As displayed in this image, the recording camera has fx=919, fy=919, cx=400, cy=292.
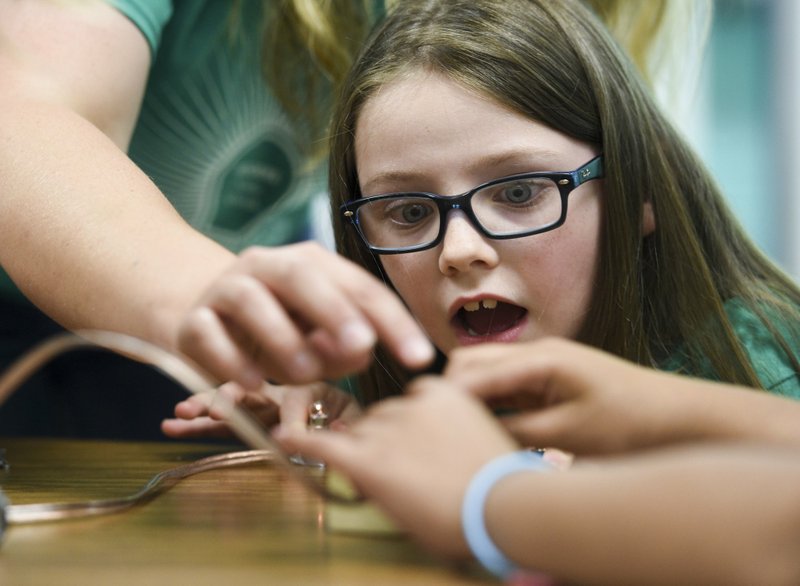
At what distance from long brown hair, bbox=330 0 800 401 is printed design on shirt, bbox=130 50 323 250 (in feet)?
0.67

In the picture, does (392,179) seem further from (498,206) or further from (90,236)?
(90,236)

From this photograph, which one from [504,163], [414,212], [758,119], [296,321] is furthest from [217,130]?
[758,119]

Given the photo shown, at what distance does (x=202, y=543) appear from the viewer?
1.75 feet

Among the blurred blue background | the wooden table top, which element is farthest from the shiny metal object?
the blurred blue background

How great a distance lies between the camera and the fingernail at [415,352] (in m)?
0.54

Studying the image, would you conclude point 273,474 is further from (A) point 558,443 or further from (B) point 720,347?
(B) point 720,347

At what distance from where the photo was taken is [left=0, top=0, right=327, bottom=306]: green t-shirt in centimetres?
144

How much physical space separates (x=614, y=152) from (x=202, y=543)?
82 centimetres

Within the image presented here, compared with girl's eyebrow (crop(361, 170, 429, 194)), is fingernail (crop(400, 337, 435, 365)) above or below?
below

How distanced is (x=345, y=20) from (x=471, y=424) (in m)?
1.11

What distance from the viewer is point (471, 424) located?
0.50 metres

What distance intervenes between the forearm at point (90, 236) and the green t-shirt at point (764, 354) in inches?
26.7

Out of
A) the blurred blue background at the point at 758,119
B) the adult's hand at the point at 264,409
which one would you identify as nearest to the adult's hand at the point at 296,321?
the adult's hand at the point at 264,409

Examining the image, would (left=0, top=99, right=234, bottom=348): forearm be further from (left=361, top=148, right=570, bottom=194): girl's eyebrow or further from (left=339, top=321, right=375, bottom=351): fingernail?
(left=361, top=148, right=570, bottom=194): girl's eyebrow
